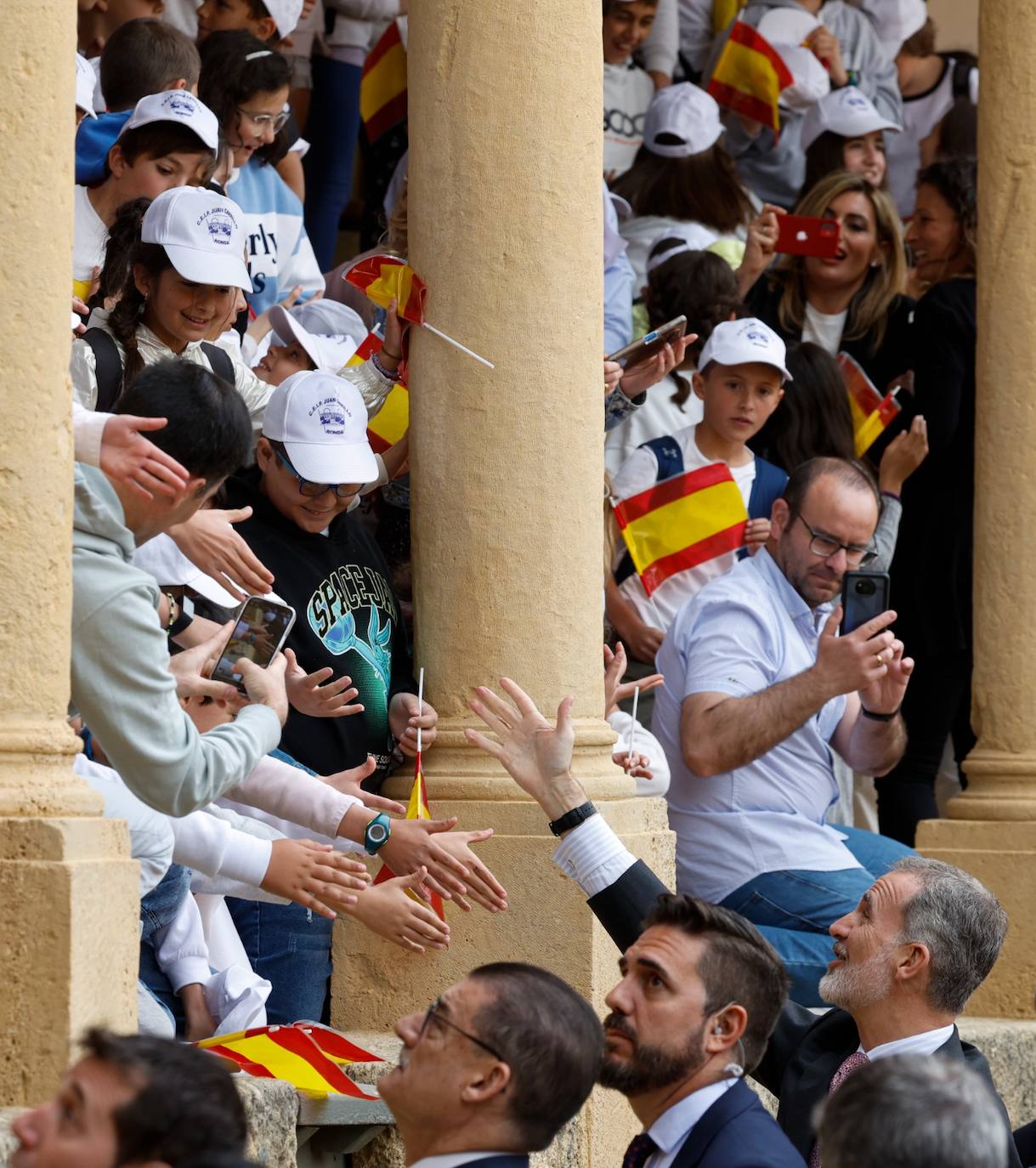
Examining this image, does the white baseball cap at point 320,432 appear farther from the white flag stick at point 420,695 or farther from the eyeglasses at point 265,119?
the eyeglasses at point 265,119

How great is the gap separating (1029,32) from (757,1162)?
461 cm

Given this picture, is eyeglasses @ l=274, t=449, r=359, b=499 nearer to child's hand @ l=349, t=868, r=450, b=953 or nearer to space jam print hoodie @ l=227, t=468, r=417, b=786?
space jam print hoodie @ l=227, t=468, r=417, b=786

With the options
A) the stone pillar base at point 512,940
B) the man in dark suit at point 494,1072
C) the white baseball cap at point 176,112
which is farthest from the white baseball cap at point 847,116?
the man in dark suit at point 494,1072

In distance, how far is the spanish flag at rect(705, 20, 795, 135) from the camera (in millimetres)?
9648

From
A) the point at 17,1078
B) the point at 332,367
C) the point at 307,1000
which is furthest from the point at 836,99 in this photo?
the point at 17,1078

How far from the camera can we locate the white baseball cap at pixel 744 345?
7.30 m

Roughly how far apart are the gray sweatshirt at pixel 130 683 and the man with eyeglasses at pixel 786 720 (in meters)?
2.40

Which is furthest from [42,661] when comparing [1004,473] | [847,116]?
[847,116]

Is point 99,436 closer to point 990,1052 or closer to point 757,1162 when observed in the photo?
point 757,1162

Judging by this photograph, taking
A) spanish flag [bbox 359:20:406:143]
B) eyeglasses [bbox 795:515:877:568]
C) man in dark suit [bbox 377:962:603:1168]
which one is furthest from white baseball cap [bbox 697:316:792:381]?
man in dark suit [bbox 377:962:603:1168]

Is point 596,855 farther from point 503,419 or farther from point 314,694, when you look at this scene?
point 503,419

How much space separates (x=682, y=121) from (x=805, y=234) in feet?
2.52

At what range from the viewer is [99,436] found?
4281mm

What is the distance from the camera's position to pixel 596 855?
5.11 meters
